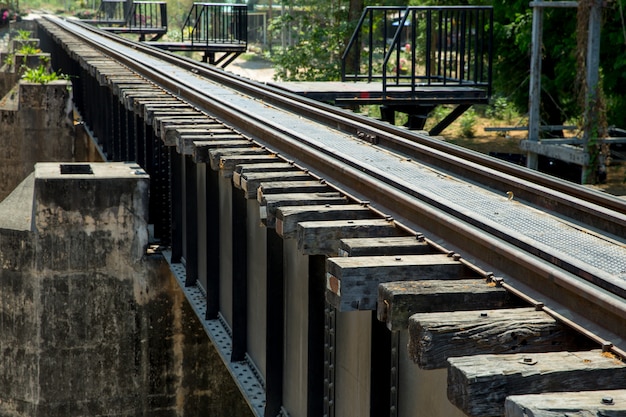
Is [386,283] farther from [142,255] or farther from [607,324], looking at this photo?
[142,255]

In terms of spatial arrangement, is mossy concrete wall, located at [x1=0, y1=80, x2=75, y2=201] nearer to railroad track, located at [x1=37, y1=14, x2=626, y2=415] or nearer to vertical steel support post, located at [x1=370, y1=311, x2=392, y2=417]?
railroad track, located at [x1=37, y1=14, x2=626, y2=415]

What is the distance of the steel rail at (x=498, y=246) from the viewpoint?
A: 351cm

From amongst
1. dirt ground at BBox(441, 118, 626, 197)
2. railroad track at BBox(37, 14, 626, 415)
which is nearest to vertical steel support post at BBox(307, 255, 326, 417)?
railroad track at BBox(37, 14, 626, 415)

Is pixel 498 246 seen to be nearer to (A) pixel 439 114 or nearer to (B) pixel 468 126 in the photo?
(B) pixel 468 126

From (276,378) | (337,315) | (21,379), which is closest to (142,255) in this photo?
(21,379)

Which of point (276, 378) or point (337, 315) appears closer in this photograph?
point (337, 315)

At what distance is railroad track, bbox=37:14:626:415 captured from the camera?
11.6 ft

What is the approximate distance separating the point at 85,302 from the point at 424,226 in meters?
7.67

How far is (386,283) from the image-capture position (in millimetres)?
4055

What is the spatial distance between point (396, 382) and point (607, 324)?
63.1 inches

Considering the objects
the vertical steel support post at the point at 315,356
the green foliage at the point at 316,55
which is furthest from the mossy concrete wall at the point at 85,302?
the green foliage at the point at 316,55

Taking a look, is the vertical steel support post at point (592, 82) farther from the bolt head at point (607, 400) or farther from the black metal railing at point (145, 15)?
the black metal railing at point (145, 15)

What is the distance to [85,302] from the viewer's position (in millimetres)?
12031

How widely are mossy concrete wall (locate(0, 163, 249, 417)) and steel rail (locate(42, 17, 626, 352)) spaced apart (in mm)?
4170
